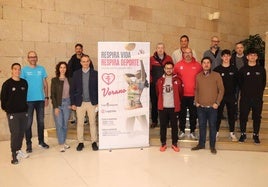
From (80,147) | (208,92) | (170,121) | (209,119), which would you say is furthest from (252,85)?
(80,147)

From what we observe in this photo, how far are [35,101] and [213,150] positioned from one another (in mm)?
2841

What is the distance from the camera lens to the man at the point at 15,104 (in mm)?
4102

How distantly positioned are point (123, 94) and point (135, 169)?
4.24 feet

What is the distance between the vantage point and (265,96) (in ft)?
20.6

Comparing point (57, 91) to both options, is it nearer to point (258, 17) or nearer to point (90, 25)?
point (90, 25)

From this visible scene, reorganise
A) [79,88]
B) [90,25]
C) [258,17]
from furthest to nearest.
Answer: [258,17] < [90,25] < [79,88]

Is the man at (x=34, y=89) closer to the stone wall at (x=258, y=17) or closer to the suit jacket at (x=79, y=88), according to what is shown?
the suit jacket at (x=79, y=88)

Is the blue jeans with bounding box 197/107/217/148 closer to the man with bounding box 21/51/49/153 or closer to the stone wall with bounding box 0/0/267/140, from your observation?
the man with bounding box 21/51/49/153

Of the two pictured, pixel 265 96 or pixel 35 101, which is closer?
pixel 35 101

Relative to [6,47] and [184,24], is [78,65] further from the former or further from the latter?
[184,24]

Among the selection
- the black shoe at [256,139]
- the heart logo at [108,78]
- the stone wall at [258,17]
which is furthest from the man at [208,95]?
the stone wall at [258,17]

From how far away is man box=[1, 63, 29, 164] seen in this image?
161 inches

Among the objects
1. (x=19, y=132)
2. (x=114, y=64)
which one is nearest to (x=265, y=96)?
(x=114, y=64)

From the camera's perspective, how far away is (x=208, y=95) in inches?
178
